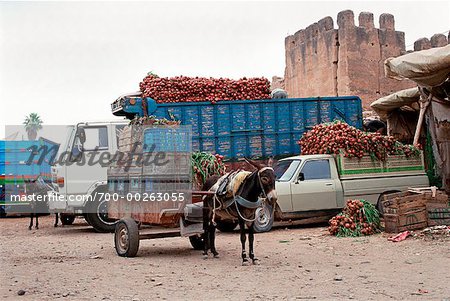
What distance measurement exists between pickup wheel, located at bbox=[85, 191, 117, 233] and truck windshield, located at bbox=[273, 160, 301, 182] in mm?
4186

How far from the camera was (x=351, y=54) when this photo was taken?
117ft

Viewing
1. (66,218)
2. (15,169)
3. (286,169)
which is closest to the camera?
(286,169)

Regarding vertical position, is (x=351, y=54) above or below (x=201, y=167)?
above

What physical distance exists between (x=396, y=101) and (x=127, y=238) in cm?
969

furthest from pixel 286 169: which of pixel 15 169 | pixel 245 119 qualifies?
pixel 15 169

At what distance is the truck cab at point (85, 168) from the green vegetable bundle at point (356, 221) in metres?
5.46

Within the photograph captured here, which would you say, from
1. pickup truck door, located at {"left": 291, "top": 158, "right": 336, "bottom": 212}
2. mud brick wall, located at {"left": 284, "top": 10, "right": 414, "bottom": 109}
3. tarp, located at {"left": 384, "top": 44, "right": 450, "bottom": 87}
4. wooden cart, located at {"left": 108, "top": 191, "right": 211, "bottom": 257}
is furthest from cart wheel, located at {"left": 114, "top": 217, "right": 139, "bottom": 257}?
mud brick wall, located at {"left": 284, "top": 10, "right": 414, "bottom": 109}

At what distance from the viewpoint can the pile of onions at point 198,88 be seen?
51.1 ft

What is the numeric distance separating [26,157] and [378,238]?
50.5ft

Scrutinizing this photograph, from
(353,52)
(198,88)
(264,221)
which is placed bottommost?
(264,221)

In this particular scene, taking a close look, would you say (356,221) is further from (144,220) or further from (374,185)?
(144,220)

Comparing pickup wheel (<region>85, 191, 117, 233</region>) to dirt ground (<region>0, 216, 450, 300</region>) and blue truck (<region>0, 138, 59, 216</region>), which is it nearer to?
dirt ground (<region>0, 216, 450, 300</region>)

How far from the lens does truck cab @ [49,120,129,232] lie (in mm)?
13508

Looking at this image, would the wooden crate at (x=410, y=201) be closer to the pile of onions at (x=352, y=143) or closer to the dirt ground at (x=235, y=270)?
the dirt ground at (x=235, y=270)
